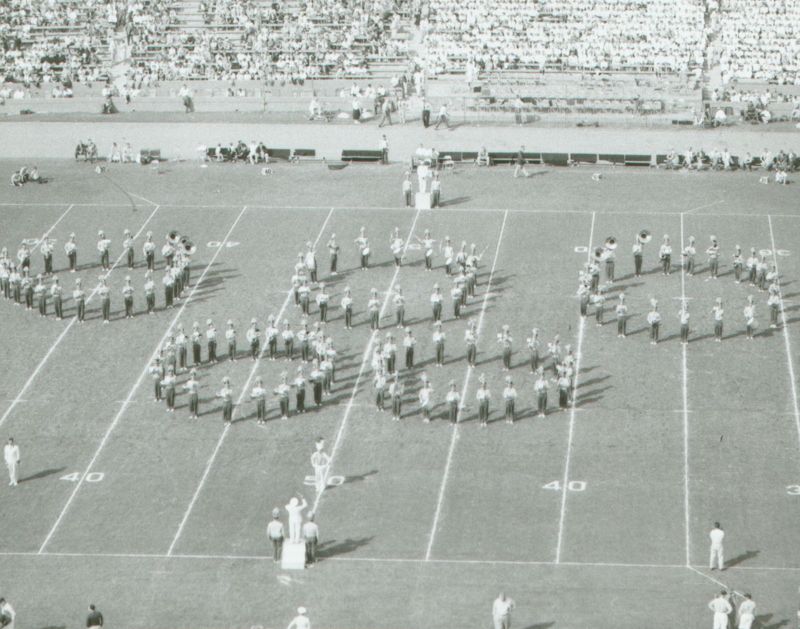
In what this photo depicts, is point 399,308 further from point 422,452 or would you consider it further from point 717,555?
point 717,555

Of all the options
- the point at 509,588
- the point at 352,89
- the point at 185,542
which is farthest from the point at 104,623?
the point at 352,89

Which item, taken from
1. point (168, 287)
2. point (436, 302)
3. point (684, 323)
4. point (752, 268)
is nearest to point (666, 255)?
point (752, 268)

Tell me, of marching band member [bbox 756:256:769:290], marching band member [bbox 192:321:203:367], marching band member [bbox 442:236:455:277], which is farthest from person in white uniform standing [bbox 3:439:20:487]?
marching band member [bbox 756:256:769:290]

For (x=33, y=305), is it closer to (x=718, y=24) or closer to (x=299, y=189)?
(x=299, y=189)

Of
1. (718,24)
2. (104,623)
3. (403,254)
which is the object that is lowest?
(104,623)

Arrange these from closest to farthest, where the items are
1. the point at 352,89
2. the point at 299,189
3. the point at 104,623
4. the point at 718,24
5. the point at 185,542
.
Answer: the point at 104,623, the point at 185,542, the point at 299,189, the point at 352,89, the point at 718,24

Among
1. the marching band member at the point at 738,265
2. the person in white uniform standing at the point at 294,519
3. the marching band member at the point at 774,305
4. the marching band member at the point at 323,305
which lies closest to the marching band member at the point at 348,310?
the marching band member at the point at 323,305

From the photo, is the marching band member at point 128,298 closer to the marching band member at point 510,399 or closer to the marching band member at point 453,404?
the marching band member at point 453,404
